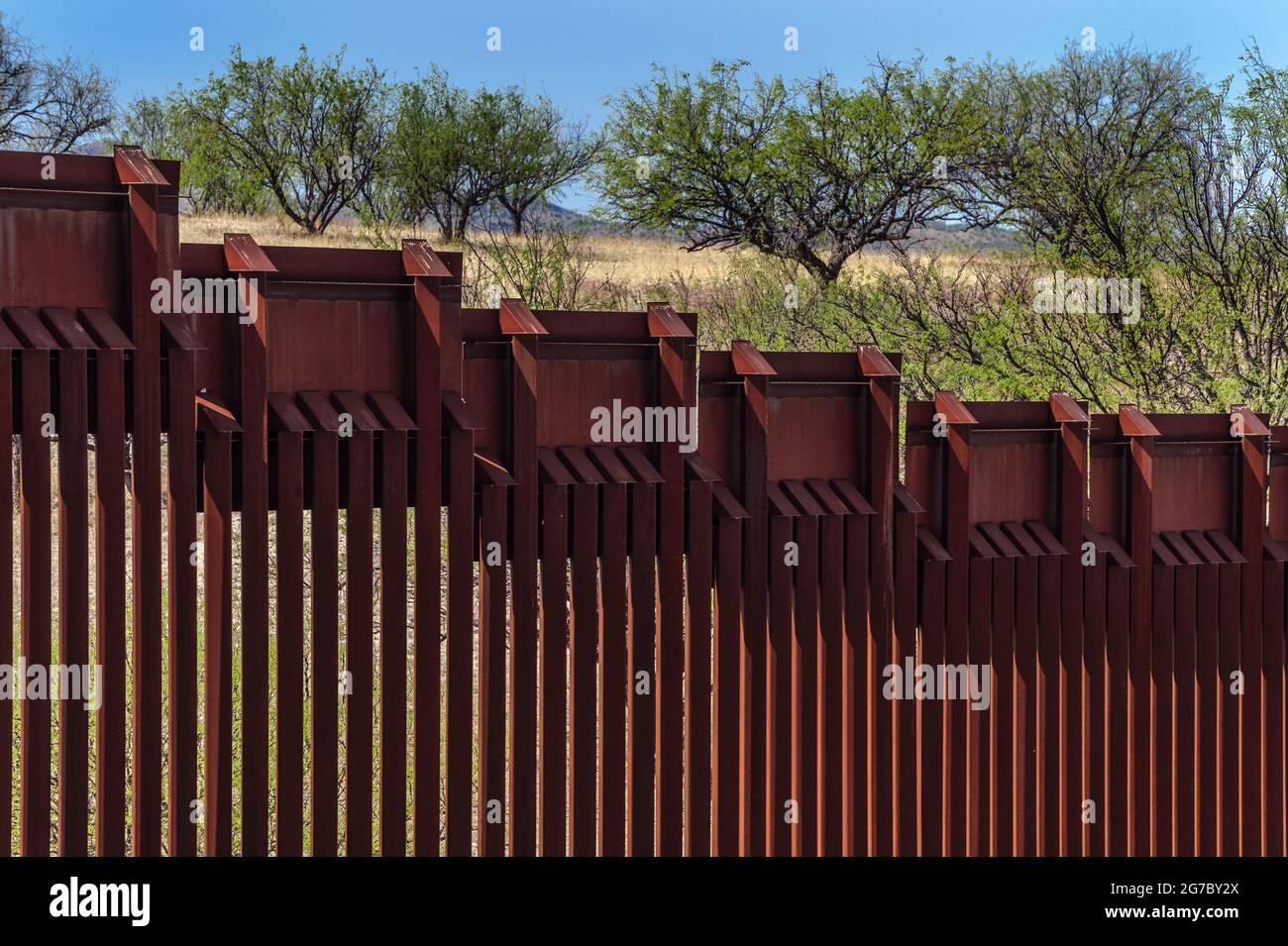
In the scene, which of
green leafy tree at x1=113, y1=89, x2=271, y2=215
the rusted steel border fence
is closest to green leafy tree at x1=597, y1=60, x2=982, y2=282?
green leafy tree at x1=113, y1=89, x2=271, y2=215

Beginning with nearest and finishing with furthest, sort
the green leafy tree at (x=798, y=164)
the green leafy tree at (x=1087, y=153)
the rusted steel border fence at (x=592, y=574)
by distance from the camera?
the rusted steel border fence at (x=592, y=574)
the green leafy tree at (x=1087, y=153)
the green leafy tree at (x=798, y=164)

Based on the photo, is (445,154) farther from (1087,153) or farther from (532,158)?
(1087,153)

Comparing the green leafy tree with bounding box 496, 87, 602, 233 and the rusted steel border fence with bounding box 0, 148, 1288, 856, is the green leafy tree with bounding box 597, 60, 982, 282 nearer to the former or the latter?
the green leafy tree with bounding box 496, 87, 602, 233

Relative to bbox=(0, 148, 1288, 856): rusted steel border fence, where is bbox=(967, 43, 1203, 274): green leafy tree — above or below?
above

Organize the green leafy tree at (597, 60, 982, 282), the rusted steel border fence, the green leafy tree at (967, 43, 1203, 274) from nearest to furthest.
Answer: the rusted steel border fence → the green leafy tree at (967, 43, 1203, 274) → the green leafy tree at (597, 60, 982, 282)

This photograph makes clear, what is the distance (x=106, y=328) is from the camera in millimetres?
3945

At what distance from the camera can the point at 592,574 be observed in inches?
182

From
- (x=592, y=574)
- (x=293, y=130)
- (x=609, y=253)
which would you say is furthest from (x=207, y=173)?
(x=592, y=574)

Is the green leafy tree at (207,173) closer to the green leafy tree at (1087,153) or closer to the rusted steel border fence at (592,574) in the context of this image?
the green leafy tree at (1087,153)

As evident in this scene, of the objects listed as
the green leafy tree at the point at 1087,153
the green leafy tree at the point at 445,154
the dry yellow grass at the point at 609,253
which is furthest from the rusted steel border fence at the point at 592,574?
the green leafy tree at the point at 445,154

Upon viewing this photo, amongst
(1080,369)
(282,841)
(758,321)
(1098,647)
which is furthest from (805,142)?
(282,841)

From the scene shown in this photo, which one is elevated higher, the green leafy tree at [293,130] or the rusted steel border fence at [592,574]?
the green leafy tree at [293,130]

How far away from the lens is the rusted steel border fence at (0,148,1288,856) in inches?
157

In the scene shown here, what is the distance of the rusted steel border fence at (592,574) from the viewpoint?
3994 millimetres
